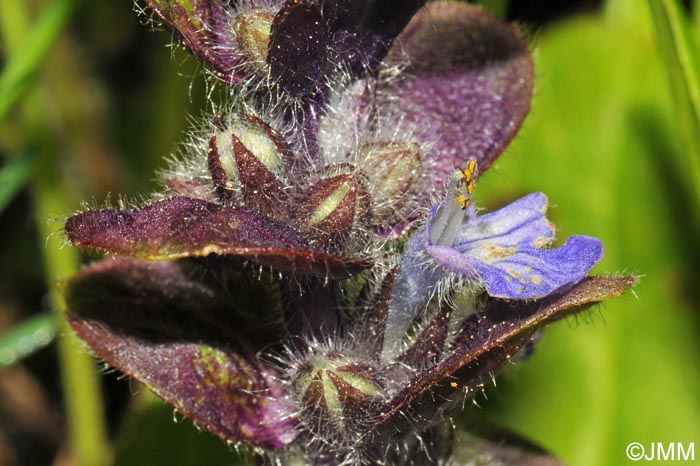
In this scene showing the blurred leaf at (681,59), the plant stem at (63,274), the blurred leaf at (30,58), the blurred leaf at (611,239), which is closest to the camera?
the blurred leaf at (681,59)

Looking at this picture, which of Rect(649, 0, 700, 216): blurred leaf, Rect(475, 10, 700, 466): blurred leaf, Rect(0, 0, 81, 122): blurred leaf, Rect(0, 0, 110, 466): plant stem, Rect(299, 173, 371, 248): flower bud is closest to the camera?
Rect(299, 173, 371, 248): flower bud

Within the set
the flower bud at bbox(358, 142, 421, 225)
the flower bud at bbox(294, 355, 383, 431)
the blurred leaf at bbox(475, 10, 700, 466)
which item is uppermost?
the flower bud at bbox(358, 142, 421, 225)

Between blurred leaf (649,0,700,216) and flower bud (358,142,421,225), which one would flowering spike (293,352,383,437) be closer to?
flower bud (358,142,421,225)

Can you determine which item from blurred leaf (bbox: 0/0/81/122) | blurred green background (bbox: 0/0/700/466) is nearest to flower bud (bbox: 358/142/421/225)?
blurred green background (bbox: 0/0/700/466)

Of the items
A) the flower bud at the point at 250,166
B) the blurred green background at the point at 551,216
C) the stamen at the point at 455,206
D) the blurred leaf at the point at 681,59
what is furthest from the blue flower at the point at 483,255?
the blurred leaf at the point at 681,59

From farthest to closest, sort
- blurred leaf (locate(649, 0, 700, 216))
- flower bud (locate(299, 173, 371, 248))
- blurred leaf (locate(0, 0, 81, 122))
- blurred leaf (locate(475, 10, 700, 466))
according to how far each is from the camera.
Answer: blurred leaf (locate(475, 10, 700, 466))
blurred leaf (locate(0, 0, 81, 122))
blurred leaf (locate(649, 0, 700, 216))
flower bud (locate(299, 173, 371, 248))

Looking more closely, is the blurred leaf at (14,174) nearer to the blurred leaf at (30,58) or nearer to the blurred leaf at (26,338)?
the blurred leaf at (30,58)

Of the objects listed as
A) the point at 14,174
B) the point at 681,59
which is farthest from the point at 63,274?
the point at 681,59

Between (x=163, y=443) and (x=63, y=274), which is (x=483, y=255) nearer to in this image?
(x=163, y=443)
